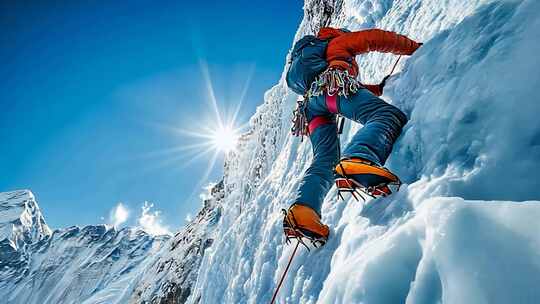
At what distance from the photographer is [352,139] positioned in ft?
8.20

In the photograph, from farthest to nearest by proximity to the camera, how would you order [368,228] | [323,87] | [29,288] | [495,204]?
1. [29,288]
2. [323,87]
3. [368,228]
4. [495,204]

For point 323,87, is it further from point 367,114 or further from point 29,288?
point 29,288

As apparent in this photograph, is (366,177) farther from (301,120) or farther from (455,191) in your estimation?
(301,120)

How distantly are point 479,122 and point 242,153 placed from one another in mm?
15585

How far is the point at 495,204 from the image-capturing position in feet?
4.13

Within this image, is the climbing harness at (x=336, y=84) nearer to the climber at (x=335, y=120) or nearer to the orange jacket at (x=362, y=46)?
the climber at (x=335, y=120)

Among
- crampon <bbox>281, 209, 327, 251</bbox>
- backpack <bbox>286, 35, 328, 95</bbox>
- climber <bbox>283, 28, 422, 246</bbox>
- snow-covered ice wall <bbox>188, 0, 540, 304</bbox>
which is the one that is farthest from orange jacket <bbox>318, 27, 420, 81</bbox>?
crampon <bbox>281, 209, 327, 251</bbox>

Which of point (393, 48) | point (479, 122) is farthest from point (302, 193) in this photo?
point (393, 48)

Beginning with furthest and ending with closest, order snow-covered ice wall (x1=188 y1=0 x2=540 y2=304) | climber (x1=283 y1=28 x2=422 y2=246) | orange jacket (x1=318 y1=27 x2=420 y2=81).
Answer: orange jacket (x1=318 y1=27 x2=420 y2=81) → climber (x1=283 y1=28 x2=422 y2=246) → snow-covered ice wall (x1=188 y1=0 x2=540 y2=304)

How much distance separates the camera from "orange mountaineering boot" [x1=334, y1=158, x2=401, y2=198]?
2.04 metres

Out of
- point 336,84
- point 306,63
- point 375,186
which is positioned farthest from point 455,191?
point 306,63

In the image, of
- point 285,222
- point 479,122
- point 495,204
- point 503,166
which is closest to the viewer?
point 495,204

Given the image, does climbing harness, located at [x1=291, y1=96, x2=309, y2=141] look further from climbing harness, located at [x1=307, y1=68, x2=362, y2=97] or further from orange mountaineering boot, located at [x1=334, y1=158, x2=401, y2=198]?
orange mountaineering boot, located at [x1=334, y1=158, x2=401, y2=198]

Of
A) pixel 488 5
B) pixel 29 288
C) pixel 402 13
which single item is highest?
pixel 29 288
